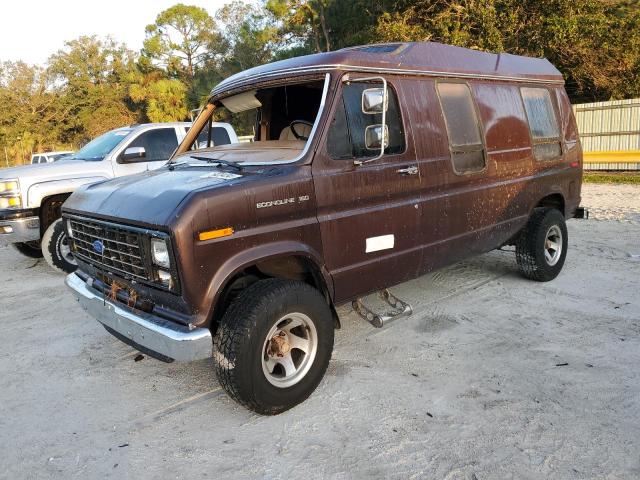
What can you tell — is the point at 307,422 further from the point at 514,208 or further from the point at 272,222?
the point at 514,208

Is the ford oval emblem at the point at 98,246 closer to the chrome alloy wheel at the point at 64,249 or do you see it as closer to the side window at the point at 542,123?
the chrome alloy wheel at the point at 64,249

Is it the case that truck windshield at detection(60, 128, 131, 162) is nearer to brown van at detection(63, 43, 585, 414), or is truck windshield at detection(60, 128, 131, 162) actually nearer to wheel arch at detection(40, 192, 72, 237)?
wheel arch at detection(40, 192, 72, 237)

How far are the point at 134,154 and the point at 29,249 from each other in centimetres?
241

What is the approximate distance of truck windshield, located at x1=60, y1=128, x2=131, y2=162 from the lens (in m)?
8.22

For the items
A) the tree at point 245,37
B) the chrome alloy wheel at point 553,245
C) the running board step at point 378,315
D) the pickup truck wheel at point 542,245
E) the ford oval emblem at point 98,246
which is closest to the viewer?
the ford oval emblem at point 98,246

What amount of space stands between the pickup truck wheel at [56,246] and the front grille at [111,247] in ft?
11.1

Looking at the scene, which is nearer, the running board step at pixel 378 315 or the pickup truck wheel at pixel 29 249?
the running board step at pixel 378 315

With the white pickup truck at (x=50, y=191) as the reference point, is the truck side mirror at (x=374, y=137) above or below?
above

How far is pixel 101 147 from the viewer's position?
8445mm

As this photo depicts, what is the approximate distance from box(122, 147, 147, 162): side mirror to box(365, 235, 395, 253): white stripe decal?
467 centimetres

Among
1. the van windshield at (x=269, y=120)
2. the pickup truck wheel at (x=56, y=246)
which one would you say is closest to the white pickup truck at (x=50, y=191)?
the pickup truck wheel at (x=56, y=246)

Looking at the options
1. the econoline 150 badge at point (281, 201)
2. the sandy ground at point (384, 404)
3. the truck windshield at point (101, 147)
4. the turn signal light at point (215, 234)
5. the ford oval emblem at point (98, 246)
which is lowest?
the sandy ground at point (384, 404)

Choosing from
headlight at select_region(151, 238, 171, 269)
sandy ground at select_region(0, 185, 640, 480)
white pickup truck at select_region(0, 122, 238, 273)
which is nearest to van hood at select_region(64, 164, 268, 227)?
headlight at select_region(151, 238, 171, 269)

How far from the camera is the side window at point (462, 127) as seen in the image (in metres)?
4.82
